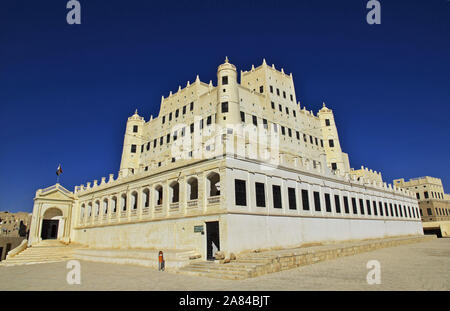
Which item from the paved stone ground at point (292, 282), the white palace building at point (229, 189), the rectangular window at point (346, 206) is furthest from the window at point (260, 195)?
the rectangular window at point (346, 206)

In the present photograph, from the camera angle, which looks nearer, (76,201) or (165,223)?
(165,223)

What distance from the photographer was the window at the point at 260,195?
889 inches

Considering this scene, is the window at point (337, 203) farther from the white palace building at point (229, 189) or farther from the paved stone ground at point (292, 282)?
the paved stone ground at point (292, 282)

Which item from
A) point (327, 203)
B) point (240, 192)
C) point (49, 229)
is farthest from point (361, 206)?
point (49, 229)

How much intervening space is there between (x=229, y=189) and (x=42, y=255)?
75.3 feet

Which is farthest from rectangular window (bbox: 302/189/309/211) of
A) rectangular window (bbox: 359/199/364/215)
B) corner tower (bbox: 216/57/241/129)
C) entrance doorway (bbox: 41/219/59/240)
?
entrance doorway (bbox: 41/219/59/240)

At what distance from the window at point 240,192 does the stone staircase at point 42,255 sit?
21471mm

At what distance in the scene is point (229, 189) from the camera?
20.2m

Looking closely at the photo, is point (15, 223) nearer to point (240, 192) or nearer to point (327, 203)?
point (240, 192)
